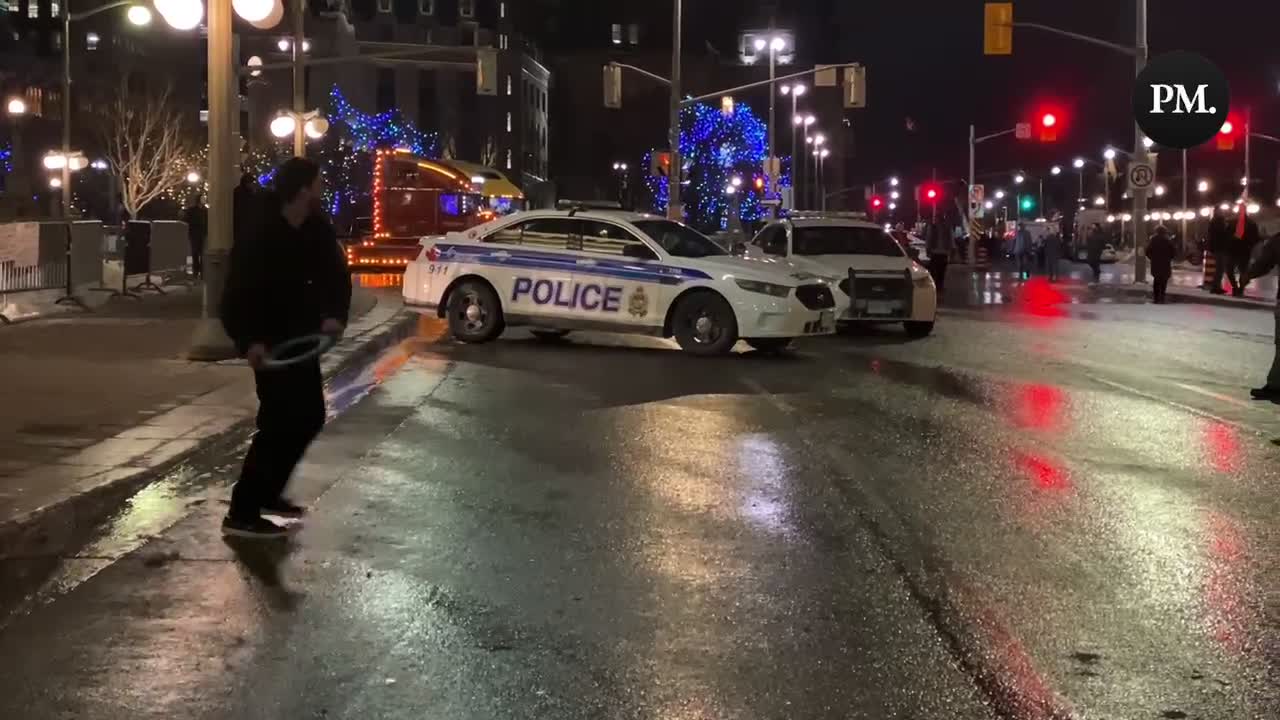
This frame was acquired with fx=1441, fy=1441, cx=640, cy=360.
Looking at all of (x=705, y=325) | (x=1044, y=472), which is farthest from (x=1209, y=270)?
(x=1044, y=472)

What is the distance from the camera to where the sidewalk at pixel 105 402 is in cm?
796

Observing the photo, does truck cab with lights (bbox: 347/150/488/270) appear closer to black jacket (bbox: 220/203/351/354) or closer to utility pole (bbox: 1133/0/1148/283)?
utility pole (bbox: 1133/0/1148/283)

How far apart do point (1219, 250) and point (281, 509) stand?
29979 mm

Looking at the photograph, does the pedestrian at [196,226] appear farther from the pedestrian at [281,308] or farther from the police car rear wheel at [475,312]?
the pedestrian at [281,308]

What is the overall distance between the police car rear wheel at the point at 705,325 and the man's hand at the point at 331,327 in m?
9.31

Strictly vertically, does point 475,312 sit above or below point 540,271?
below

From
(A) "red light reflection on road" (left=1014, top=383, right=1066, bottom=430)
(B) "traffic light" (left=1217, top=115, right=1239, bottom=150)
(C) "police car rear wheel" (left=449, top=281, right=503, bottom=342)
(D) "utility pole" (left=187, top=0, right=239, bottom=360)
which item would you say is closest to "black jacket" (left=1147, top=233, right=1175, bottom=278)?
(B) "traffic light" (left=1217, top=115, right=1239, bottom=150)

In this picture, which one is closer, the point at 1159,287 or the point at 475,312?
the point at 475,312

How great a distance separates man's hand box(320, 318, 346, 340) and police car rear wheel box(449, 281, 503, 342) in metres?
10.1

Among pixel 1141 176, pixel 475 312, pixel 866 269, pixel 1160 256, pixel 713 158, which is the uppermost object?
pixel 713 158

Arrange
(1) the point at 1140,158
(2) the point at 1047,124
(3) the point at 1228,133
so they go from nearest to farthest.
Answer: (1) the point at 1140,158 < (2) the point at 1047,124 < (3) the point at 1228,133

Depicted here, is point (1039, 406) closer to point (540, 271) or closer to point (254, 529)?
point (540, 271)

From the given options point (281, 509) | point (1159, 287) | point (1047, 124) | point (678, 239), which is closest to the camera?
point (281, 509)

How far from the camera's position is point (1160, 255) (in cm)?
3002
